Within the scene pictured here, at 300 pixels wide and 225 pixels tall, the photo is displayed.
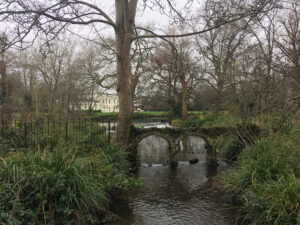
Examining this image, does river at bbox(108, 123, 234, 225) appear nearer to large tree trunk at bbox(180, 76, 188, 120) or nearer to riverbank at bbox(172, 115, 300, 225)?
riverbank at bbox(172, 115, 300, 225)

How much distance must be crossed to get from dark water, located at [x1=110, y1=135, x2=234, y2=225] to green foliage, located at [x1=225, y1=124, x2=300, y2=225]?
→ 993 millimetres

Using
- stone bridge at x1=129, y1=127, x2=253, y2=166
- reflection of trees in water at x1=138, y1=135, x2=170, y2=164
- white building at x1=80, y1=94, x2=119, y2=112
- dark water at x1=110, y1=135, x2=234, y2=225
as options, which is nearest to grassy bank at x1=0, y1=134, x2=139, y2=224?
dark water at x1=110, y1=135, x2=234, y2=225

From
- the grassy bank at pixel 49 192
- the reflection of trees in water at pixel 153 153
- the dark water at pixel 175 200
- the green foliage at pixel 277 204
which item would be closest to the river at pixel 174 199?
the dark water at pixel 175 200

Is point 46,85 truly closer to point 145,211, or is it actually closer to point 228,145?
point 228,145

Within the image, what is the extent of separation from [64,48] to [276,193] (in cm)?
2052

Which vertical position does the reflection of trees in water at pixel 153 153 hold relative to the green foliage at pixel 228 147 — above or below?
below

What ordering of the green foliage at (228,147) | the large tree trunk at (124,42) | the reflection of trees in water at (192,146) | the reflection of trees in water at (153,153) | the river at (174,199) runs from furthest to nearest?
the reflection of trees in water at (192,146) < the reflection of trees in water at (153,153) < the green foliage at (228,147) < the large tree trunk at (124,42) < the river at (174,199)

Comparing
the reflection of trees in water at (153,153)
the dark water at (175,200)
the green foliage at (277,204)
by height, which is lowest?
the dark water at (175,200)

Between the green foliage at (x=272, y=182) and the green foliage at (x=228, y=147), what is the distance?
170 inches

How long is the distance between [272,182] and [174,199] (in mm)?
3451

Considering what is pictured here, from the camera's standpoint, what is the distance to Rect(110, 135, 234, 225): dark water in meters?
6.36

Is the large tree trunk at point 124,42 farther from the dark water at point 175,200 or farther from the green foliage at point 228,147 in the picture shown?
the green foliage at point 228,147

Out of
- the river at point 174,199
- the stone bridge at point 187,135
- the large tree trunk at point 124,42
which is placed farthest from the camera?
the stone bridge at point 187,135

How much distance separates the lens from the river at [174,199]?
6352mm
